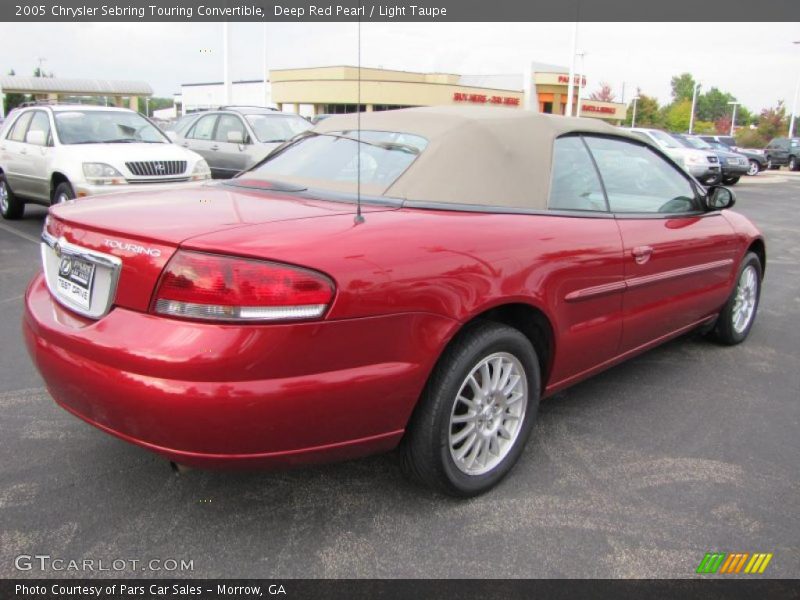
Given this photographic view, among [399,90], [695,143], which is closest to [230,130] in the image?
[695,143]

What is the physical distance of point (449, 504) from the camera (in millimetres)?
2670

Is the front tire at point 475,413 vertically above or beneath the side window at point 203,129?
beneath

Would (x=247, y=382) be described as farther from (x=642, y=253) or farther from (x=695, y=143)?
(x=695, y=143)

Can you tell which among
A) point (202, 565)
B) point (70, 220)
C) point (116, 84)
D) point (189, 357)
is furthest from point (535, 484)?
point (116, 84)

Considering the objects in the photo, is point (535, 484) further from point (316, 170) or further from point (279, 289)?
point (316, 170)

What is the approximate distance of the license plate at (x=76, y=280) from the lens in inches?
92.5

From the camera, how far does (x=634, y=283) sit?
3338 millimetres

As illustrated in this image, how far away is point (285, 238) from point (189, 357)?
0.48 meters

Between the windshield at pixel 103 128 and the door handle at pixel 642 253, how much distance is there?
7563 millimetres

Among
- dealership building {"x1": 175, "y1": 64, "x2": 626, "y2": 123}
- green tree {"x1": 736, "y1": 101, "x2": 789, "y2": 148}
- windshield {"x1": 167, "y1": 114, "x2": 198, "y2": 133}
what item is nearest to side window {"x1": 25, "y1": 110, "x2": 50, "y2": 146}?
windshield {"x1": 167, "y1": 114, "x2": 198, "y2": 133}

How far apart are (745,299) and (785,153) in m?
33.5

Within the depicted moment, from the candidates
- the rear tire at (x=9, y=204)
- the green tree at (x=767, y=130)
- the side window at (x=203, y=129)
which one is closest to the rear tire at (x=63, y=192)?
the rear tire at (x=9, y=204)

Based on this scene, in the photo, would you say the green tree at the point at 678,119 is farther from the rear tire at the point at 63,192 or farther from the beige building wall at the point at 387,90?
the rear tire at the point at 63,192

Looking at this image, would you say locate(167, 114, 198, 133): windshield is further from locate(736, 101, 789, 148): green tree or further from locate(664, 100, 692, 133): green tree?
locate(664, 100, 692, 133): green tree
